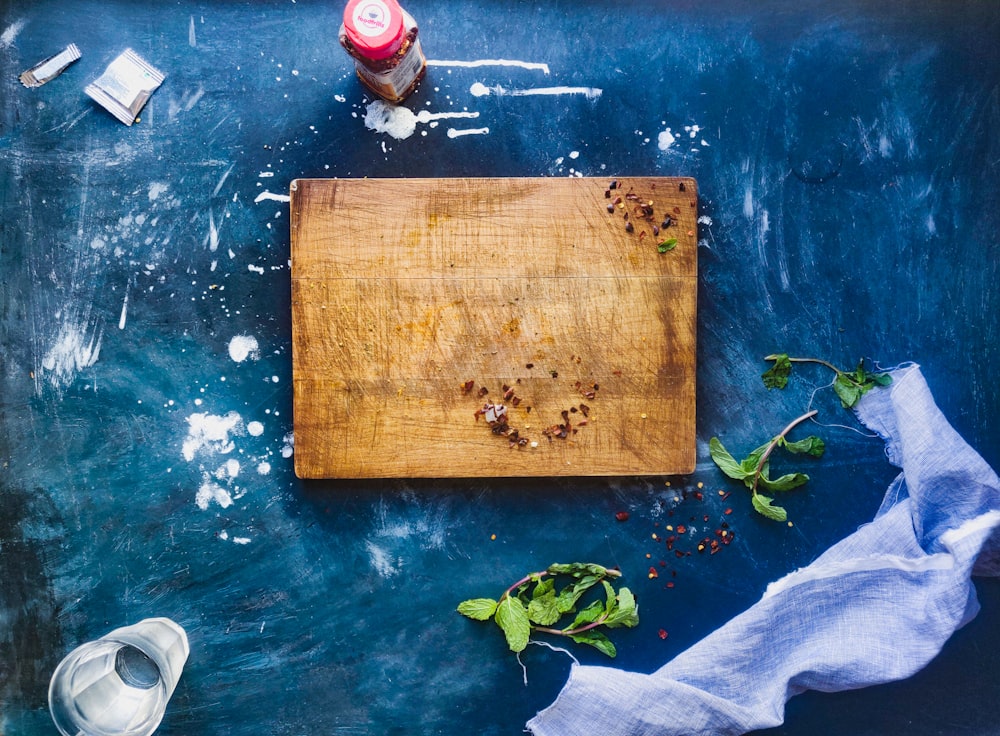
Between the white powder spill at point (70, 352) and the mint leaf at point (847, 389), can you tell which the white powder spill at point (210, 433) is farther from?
the mint leaf at point (847, 389)

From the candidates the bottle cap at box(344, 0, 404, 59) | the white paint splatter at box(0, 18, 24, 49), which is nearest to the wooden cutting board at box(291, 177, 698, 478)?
the bottle cap at box(344, 0, 404, 59)

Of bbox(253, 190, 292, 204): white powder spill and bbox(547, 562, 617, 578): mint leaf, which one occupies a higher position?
bbox(253, 190, 292, 204): white powder spill

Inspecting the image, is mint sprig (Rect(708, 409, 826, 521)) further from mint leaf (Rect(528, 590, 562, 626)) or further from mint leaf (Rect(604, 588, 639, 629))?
mint leaf (Rect(528, 590, 562, 626))

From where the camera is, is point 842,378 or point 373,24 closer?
point 373,24

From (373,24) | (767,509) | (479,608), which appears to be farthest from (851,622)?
(373,24)

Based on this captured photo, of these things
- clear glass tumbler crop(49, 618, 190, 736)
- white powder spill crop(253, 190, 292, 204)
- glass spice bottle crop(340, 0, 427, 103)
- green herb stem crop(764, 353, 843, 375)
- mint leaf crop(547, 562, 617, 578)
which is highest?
glass spice bottle crop(340, 0, 427, 103)

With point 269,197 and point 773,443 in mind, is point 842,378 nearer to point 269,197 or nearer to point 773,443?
point 773,443

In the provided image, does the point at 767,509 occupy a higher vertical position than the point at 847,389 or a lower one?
lower
